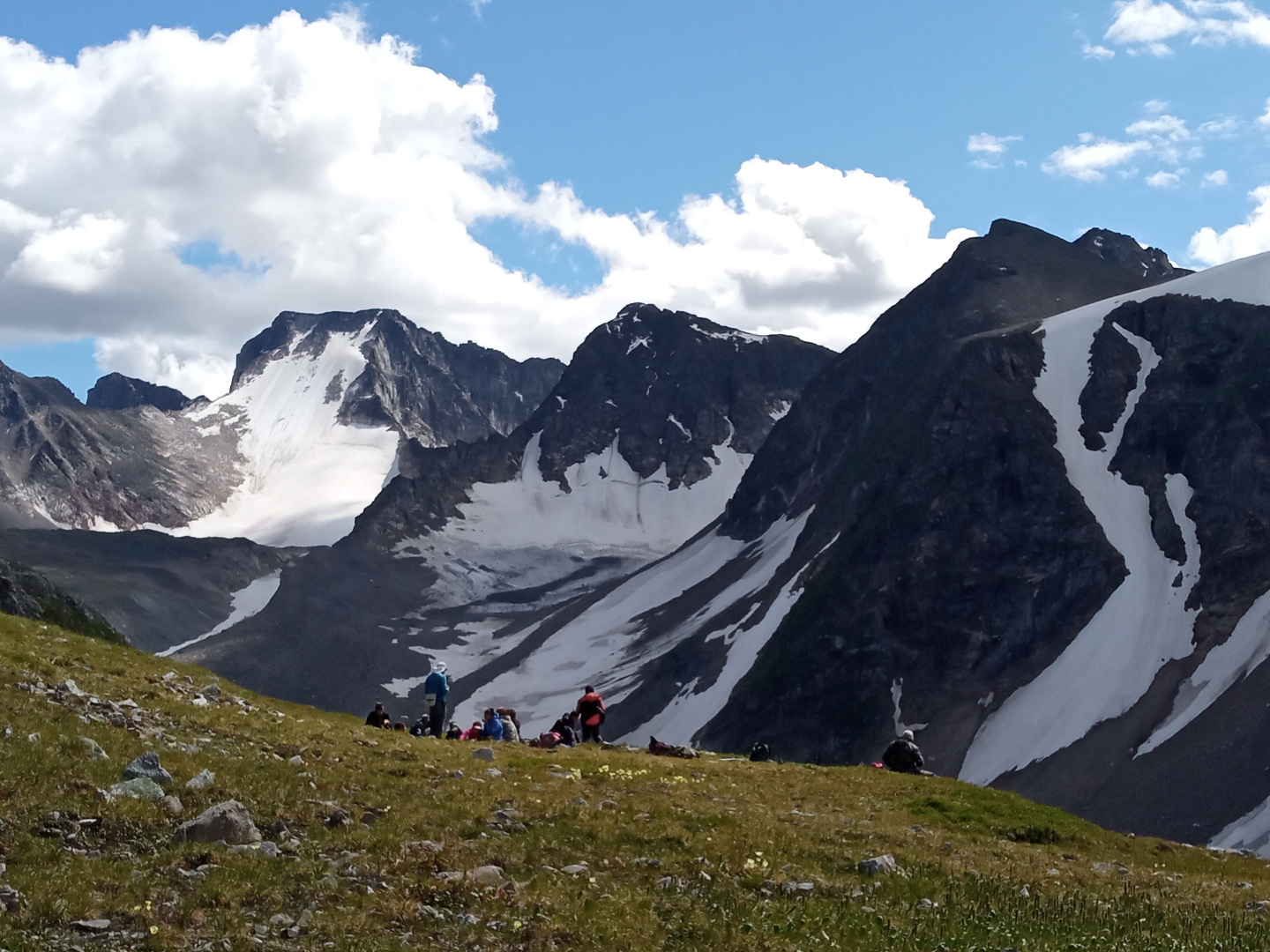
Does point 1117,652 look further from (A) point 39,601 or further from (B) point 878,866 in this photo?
(B) point 878,866

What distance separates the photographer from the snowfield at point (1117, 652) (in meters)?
133

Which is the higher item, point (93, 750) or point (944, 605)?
point (93, 750)

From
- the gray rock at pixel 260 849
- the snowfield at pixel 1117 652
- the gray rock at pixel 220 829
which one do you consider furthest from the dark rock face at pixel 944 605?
the gray rock at pixel 260 849

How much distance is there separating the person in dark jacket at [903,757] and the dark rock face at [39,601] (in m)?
32.7

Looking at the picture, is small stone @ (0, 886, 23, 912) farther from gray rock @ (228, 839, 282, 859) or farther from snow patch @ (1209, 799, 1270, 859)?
snow patch @ (1209, 799, 1270, 859)

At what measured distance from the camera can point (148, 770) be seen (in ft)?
60.6

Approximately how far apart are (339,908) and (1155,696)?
134 metres

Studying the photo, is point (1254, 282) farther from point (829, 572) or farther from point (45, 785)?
point (45, 785)

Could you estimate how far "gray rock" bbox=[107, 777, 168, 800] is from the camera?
57.3ft

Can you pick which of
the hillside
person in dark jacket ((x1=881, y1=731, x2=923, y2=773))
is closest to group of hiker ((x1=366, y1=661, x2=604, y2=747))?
person in dark jacket ((x1=881, y1=731, x2=923, y2=773))

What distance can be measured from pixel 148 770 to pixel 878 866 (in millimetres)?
10809

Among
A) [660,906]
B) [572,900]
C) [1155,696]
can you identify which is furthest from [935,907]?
[1155,696]

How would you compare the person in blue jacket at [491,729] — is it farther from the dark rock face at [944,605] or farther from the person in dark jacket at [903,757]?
the dark rock face at [944,605]

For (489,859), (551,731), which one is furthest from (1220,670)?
(489,859)
